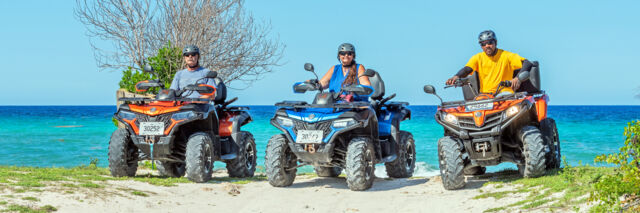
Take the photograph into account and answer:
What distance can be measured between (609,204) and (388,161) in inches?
170

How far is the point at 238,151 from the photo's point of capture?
11.6m

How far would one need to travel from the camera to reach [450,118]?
31.5 feet

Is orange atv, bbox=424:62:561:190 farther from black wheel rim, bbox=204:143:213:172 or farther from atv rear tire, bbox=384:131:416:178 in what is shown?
black wheel rim, bbox=204:143:213:172

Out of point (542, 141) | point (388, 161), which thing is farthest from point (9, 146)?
point (542, 141)

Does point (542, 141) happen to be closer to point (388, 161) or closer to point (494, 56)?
point (494, 56)

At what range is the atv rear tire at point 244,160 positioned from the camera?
11711 mm

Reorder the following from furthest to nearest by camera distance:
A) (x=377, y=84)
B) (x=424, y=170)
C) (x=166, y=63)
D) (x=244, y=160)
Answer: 1. (x=424, y=170)
2. (x=166, y=63)
3. (x=244, y=160)
4. (x=377, y=84)

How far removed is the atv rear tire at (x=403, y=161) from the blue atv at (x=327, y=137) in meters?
0.83

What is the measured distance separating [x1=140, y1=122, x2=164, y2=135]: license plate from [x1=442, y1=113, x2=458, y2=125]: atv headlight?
3859 millimetres

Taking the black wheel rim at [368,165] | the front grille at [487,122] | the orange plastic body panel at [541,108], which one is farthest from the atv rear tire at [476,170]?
the black wheel rim at [368,165]

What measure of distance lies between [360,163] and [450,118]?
1.29 m

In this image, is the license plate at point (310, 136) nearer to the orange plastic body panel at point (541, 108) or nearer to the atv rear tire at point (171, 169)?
the orange plastic body panel at point (541, 108)

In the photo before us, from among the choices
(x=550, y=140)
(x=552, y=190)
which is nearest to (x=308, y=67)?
(x=550, y=140)

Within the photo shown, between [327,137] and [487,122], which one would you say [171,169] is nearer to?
[327,137]
